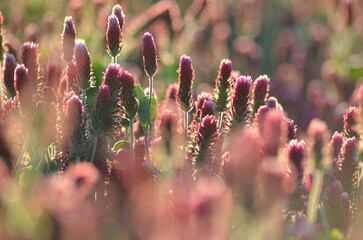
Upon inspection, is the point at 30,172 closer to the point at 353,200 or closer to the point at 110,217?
the point at 110,217

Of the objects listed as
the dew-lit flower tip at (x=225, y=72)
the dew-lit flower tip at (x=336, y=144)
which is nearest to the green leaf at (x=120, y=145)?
the dew-lit flower tip at (x=225, y=72)

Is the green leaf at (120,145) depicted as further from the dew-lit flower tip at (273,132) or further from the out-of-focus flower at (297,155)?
the dew-lit flower tip at (273,132)

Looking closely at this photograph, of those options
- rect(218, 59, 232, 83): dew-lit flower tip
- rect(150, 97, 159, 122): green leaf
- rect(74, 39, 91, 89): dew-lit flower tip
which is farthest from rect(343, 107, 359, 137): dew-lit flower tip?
rect(74, 39, 91, 89): dew-lit flower tip

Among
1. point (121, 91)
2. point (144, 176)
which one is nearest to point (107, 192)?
point (144, 176)

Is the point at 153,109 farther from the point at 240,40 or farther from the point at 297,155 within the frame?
the point at 240,40

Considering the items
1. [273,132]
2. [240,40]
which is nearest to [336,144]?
[273,132]
